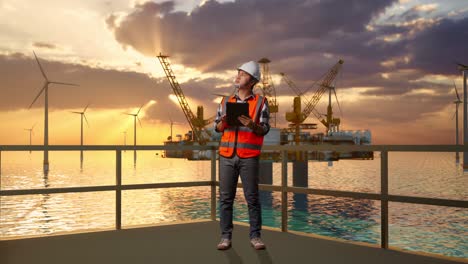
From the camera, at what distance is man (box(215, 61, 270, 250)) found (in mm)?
6180

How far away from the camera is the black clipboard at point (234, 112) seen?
596 centimetres

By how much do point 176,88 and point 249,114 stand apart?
11064cm

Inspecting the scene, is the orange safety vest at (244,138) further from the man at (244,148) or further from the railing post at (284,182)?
the railing post at (284,182)

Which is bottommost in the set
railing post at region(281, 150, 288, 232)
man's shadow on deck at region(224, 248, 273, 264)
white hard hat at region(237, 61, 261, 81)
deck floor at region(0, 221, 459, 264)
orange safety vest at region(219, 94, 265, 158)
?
deck floor at region(0, 221, 459, 264)

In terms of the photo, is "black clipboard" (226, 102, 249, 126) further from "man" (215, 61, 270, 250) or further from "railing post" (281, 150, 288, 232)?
"railing post" (281, 150, 288, 232)

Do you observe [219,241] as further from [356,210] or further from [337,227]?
[356,210]

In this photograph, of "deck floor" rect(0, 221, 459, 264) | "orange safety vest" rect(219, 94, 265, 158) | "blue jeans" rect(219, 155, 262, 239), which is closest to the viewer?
"deck floor" rect(0, 221, 459, 264)

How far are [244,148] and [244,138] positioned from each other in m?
0.12

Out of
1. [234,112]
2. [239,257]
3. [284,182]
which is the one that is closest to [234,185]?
[239,257]

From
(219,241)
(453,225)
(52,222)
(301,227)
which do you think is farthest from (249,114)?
(453,225)

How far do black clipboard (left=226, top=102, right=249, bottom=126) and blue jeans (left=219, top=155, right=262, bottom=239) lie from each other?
0.52m

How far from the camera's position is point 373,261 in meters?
5.86

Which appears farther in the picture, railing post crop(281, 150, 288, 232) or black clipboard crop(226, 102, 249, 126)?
railing post crop(281, 150, 288, 232)

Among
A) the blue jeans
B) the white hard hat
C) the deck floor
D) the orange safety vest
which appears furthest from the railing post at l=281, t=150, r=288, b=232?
the white hard hat
